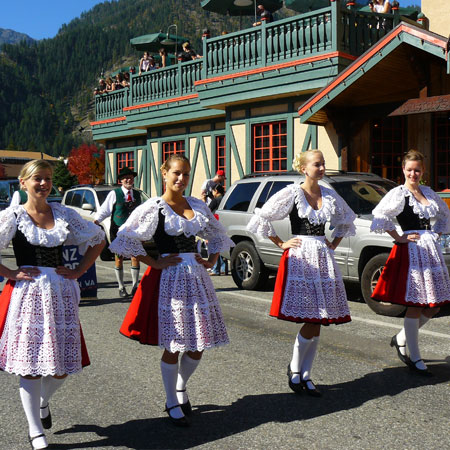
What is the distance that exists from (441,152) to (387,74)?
2.18 metres

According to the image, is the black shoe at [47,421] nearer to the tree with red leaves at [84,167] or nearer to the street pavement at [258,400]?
the street pavement at [258,400]

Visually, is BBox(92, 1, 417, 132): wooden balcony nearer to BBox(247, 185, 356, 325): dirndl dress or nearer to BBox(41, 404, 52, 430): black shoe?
BBox(247, 185, 356, 325): dirndl dress

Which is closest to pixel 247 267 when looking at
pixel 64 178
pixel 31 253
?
pixel 31 253

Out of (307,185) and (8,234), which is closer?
(8,234)

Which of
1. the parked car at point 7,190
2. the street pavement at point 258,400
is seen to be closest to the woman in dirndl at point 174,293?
the street pavement at point 258,400

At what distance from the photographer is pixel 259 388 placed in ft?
16.8

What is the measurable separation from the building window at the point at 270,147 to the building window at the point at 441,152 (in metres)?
4.33

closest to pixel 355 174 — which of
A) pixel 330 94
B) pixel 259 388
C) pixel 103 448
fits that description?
pixel 330 94

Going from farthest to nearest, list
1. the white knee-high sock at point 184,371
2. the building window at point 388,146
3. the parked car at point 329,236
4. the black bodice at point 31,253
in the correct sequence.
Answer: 1. the building window at point 388,146
2. the parked car at point 329,236
3. the white knee-high sock at point 184,371
4. the black bodice at point 31,253

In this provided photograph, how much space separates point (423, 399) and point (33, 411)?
2876 millimetres

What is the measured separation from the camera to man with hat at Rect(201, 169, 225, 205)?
13.0 m

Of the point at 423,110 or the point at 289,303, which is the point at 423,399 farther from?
the point at 423,110

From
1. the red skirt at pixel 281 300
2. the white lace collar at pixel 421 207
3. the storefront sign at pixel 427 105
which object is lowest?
the red skirt at pixel 281 300

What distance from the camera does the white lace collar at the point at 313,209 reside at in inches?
197
